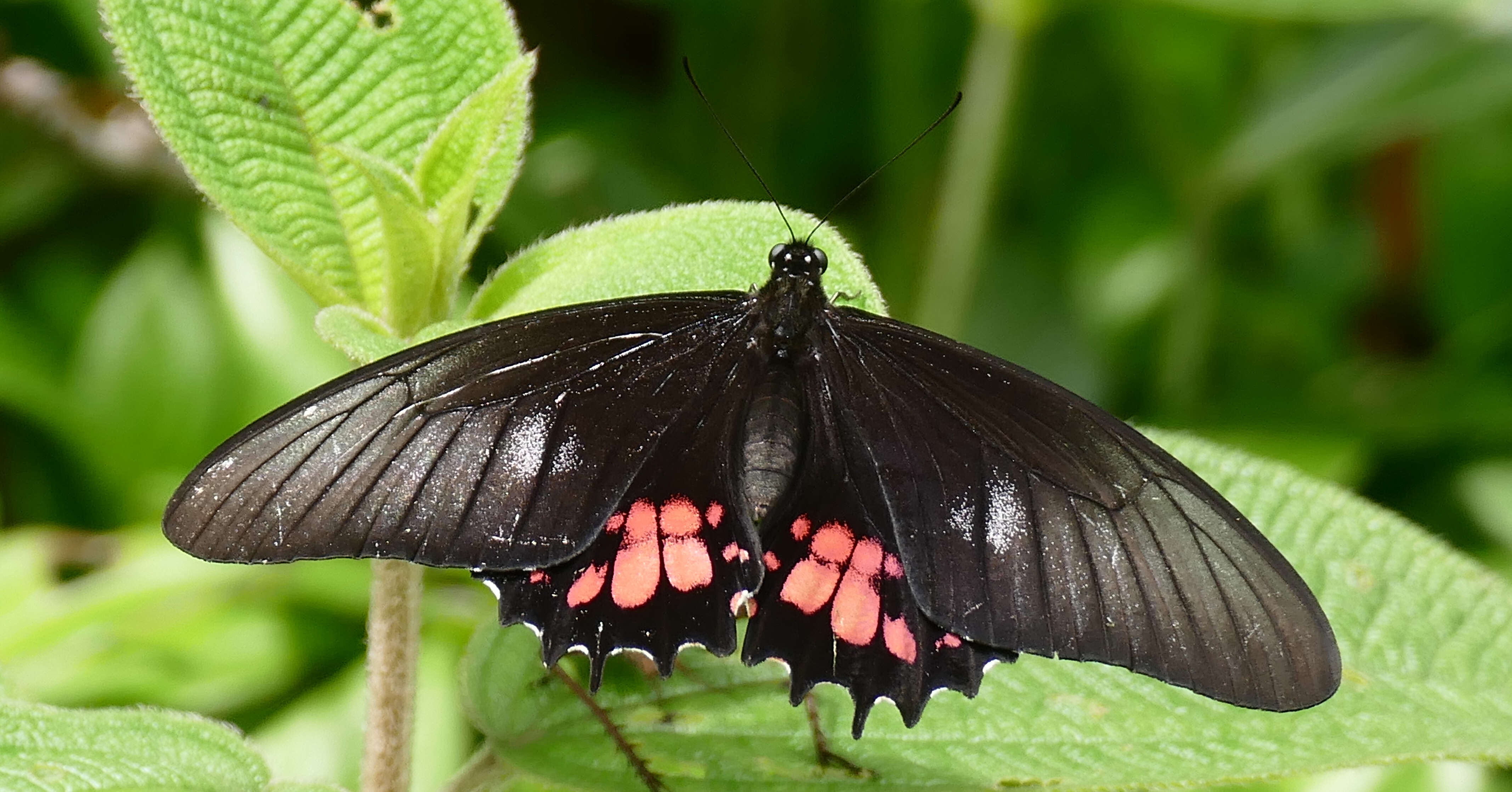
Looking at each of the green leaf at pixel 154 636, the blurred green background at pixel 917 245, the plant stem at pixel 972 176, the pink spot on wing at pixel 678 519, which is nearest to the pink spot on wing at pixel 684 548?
the pink spot on wing at pixel 678 519

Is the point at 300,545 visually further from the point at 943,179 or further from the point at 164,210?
the point at 943,179

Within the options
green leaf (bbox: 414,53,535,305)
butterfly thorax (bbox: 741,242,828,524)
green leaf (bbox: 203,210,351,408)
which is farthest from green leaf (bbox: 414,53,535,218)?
green leaf (bbox: 203,210,351,408)

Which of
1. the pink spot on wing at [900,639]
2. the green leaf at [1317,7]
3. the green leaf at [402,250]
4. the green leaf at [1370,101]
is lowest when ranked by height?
the pink spot on wing at [900,639]

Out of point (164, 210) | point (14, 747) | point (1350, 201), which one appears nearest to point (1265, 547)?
point (14, 747)

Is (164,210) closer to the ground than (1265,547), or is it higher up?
higher up

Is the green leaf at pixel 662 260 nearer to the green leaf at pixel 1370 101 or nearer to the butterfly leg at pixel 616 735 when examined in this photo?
the butterfly leg at pixel 616 735

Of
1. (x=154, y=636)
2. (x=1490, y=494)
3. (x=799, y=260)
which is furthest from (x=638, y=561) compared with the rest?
(x=1490, y=494)

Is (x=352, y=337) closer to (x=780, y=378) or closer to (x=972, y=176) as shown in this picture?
(x=780, y=378)
